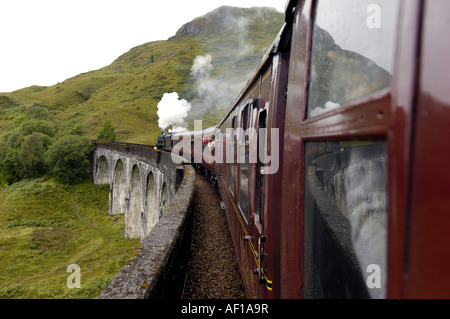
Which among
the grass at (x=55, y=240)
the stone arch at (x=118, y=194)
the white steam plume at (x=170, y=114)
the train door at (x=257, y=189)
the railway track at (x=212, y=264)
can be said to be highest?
the white steam plume at (x=170, y=114)

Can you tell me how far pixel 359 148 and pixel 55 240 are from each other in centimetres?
2699

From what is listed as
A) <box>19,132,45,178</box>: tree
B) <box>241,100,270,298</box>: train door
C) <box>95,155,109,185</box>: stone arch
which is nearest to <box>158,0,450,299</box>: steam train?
<box>241,100,270,298</box>: train door

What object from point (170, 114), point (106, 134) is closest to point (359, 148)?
point (170, 114)

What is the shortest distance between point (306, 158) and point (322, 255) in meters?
0.49

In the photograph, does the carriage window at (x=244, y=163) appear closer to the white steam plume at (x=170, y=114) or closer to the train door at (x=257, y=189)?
the train door at (x=257, y=189)

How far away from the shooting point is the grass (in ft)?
51.7

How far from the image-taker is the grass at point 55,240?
15750 millimetres

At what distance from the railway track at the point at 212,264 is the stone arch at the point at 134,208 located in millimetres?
15716

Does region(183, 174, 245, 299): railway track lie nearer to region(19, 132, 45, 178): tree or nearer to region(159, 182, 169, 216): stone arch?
region(159, 182, 169, 216): stone arch

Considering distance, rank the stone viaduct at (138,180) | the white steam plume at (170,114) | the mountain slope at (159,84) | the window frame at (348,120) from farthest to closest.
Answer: the mountain slope at (159,84) < the white steam plume at (170,114) < the stone viaduct at (138,180) < the window frame at (348,120)

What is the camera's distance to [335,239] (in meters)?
1.32

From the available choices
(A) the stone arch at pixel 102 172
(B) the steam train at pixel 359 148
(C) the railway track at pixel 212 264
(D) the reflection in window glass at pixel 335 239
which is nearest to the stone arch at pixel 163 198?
(C) the railway track at pixel 212 264

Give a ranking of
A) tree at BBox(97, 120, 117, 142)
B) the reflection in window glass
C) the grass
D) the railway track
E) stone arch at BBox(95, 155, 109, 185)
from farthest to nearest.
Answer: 1. tree at BBox(97, 120, 117, 142)
2. stone arch at BBox(95, 155, 109, 185)
3. the grass
4. the railway track
5. the reflection in window glass

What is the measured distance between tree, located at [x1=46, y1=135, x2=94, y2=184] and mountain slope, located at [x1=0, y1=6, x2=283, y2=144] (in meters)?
12.7
